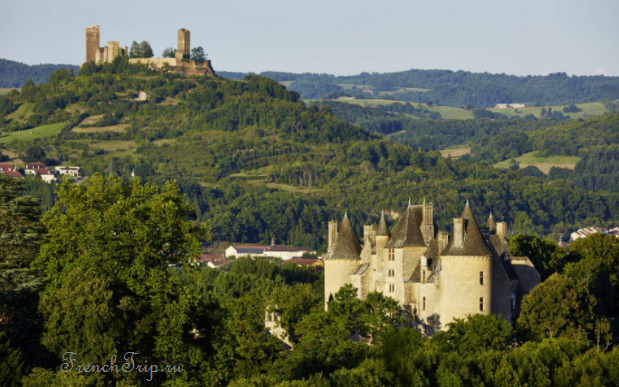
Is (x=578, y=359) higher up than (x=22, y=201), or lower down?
lower down

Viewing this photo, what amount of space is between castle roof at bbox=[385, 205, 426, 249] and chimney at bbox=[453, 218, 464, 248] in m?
5.64

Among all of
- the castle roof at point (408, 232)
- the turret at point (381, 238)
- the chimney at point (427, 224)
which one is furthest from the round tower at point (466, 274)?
the turret at point (381, 238)

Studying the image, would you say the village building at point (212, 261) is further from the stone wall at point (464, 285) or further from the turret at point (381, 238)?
the stone wall at point (464, 285)

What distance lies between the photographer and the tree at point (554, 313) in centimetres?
7194

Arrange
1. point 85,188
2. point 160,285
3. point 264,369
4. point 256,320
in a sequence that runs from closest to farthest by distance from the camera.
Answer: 1. point 160,285
2. point 264,369
3. point 85,188
4. point 256,320

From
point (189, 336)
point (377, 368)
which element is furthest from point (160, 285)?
point (377, 368)

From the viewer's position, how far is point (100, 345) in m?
55.2

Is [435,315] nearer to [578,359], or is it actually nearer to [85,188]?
[578,359]

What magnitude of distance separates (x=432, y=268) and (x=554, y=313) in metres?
7.77

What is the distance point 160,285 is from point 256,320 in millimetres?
17348

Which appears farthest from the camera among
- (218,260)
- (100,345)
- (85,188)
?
(218,260)

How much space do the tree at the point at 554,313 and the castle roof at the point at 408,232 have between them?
7711mm

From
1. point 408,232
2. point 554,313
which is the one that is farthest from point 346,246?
point 554,313

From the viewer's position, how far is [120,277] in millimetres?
59812
